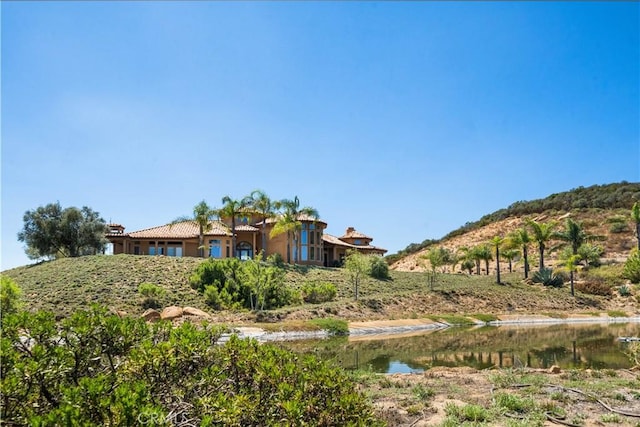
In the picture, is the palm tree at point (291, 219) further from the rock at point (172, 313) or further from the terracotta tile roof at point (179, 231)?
the rock at point (172, 313)

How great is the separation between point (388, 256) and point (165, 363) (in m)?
88.6

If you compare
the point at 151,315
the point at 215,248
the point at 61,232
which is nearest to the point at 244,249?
the point at 215,248

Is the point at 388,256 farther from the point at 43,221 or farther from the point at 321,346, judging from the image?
the point at 321,346

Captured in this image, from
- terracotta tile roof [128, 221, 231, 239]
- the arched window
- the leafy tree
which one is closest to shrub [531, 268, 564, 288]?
the arched window

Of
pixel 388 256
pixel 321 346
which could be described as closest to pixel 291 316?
pixel 321 346

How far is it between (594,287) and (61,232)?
50.9m

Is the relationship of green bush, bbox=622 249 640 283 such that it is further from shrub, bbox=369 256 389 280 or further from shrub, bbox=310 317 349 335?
shrub, bbox=310 317 349 335

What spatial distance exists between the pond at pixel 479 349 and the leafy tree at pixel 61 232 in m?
33.7

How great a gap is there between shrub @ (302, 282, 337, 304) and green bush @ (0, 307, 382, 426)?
32155 mm

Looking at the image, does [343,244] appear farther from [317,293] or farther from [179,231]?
[317,293]

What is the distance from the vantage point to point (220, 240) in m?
51.9

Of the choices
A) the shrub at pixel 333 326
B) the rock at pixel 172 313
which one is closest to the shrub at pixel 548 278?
the shrub at pixel 333 326

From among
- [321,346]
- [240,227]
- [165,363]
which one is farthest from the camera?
[240,227]

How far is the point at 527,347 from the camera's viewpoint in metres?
22.6
